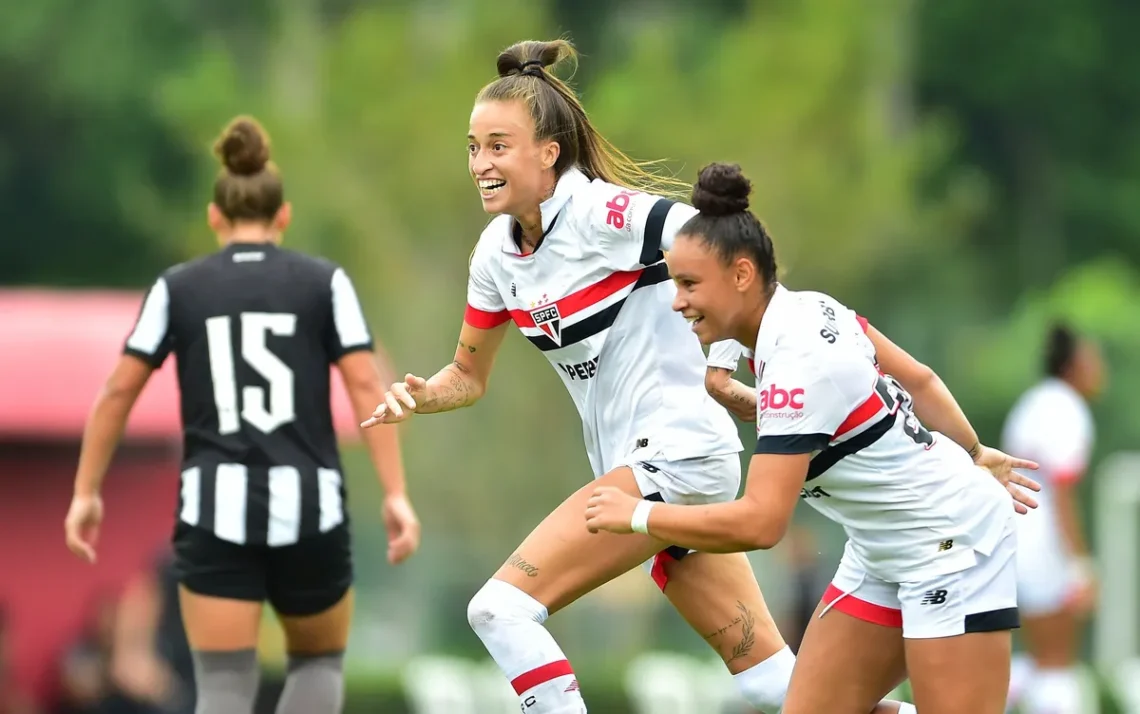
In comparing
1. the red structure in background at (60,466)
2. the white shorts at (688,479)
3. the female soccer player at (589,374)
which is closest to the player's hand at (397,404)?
the female soccer player at (589,374)

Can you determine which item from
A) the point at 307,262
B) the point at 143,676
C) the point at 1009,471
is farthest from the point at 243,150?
the point at 143,676

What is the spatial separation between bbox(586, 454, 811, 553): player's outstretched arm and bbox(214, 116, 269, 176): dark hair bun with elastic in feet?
7.80

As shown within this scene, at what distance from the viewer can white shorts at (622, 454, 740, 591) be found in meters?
5.84

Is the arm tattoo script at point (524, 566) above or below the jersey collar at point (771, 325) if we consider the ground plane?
below

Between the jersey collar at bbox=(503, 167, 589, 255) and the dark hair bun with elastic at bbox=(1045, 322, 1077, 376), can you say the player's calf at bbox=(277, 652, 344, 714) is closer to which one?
the jersey collar at bbox=(503, 167, 589, 255)

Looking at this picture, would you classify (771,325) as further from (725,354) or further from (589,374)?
(589,374)

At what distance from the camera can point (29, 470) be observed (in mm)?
13469

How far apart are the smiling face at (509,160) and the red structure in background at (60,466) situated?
647 centimetres

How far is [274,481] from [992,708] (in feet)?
8.65

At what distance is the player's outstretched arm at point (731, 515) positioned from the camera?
5.16m

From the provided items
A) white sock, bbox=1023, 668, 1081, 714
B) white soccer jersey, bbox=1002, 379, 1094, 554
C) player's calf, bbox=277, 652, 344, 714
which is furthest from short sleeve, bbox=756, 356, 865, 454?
white sock, bbox=1023, 668, 1081, 714

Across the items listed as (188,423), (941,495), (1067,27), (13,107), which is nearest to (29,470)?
(188,423)

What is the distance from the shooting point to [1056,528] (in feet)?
36.6

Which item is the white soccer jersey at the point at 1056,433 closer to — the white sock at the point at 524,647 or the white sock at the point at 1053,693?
the white sock at the point at 1053,693
